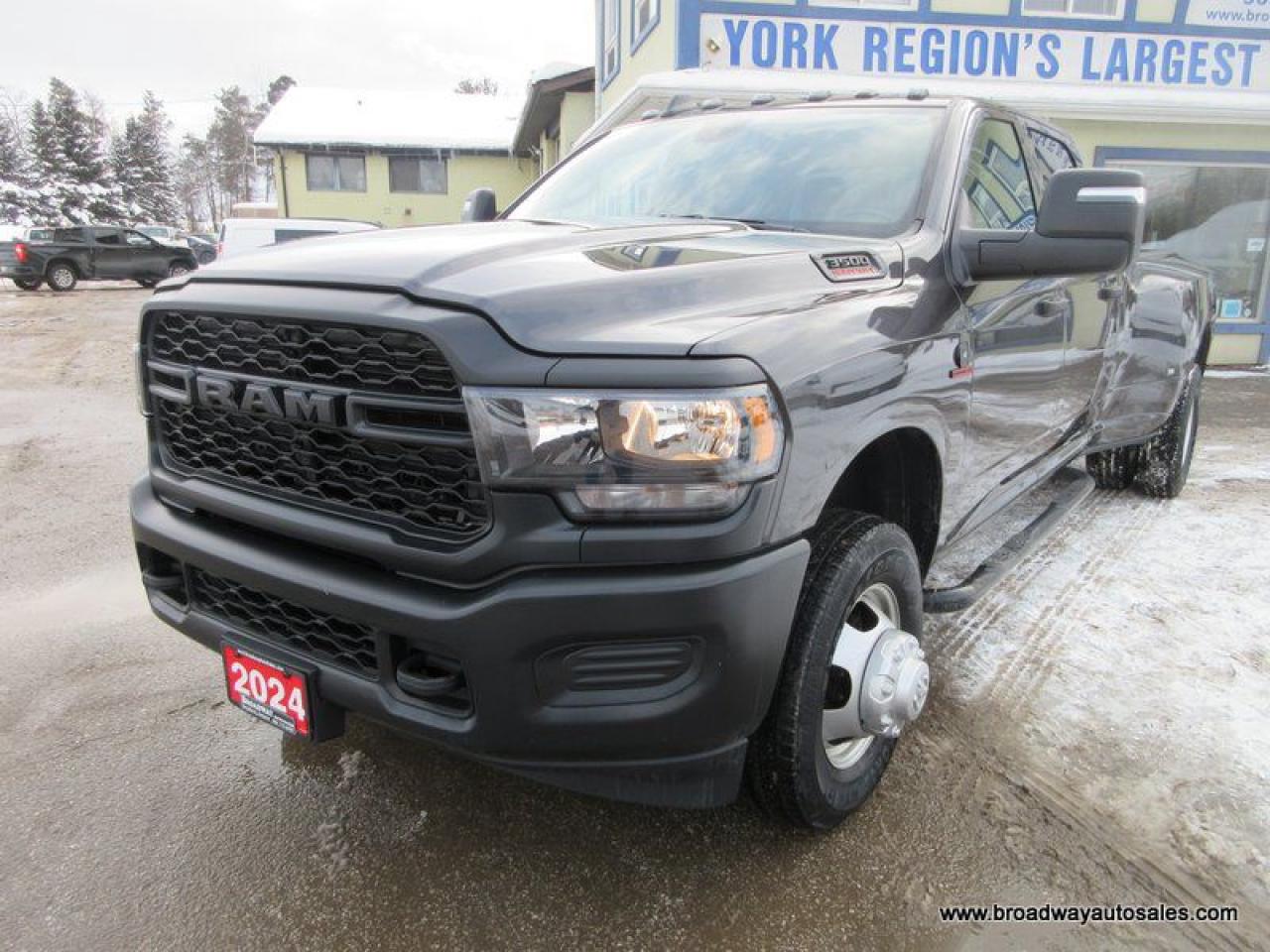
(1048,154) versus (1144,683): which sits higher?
(1048,154)

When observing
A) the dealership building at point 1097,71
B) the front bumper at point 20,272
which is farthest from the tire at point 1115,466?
the front bumper at point 20,272

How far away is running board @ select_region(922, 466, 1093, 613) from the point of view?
106 inches

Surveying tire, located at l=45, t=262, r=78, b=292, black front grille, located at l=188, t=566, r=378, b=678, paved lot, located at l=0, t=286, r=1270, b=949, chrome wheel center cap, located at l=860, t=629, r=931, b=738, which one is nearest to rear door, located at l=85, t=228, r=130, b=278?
tire, located at l=45, t=262, r=78, b=292

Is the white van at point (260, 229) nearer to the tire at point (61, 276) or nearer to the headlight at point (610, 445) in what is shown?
the tire at point (61, 276)

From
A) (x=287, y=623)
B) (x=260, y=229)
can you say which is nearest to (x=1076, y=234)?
(x=287, y=623)

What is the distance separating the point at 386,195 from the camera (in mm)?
27422

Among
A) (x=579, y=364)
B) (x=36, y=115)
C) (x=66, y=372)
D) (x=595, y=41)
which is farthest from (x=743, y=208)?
(x=36, y=115)

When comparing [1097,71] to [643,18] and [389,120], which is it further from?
[389,120]

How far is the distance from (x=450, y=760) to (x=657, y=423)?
1486mm

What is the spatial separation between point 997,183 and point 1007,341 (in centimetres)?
71

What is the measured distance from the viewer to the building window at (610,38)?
13117 mm

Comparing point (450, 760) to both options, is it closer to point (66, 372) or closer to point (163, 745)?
point (163, 745)

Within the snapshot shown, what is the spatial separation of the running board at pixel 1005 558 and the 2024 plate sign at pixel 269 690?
1676mm

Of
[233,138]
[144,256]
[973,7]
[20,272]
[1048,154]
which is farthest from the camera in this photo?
[233,138]
